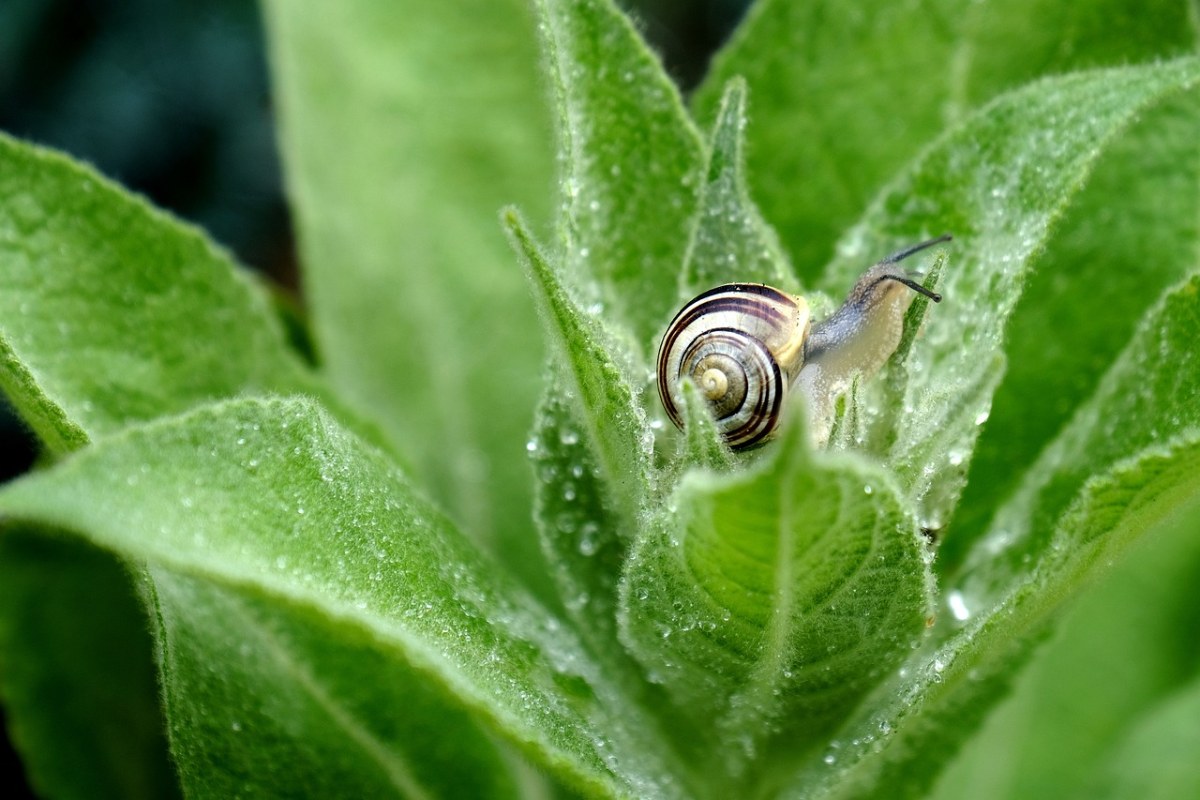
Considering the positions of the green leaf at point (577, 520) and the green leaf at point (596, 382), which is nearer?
the green leaf at point (596, 382)

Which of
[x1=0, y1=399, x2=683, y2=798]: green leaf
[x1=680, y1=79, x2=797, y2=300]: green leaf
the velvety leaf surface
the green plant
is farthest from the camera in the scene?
the velvety leaf surface

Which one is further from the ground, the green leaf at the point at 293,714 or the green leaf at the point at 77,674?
the green leaf at the point at 77,674

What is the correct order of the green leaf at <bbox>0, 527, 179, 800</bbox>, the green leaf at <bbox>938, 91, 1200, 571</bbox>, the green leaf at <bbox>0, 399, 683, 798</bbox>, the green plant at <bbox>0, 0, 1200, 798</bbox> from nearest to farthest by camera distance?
the green leaf at <bbox>0, 399, 683, 798</bbox> → the green plant at <bbox>0, 0, 1200, 798</bbox> → the green leaf at <bbox>938, 91, 1200, 571</bbox> → the green leaf at <bbox>0, 527, 179, 800</bbox>

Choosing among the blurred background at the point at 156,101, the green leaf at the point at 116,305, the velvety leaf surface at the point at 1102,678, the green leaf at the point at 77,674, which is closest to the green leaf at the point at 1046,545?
the velvety leaf surface at the point at 1102,678

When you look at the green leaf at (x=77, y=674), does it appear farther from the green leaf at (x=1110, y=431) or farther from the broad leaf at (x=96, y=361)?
the green leaf at (x=1110, y=431)

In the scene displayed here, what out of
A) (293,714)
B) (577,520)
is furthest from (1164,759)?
(293,714)

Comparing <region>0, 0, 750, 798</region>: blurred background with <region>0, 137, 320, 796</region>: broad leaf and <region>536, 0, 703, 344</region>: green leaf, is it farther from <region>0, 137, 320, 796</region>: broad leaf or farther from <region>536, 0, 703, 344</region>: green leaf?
<region>536, 0, 703, 344</region>: green leaf

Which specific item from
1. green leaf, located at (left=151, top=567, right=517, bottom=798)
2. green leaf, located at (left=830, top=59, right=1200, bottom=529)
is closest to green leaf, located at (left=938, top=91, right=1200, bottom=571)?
green leaf, located at (left=830, top=59, right=1200, bottom=529)
